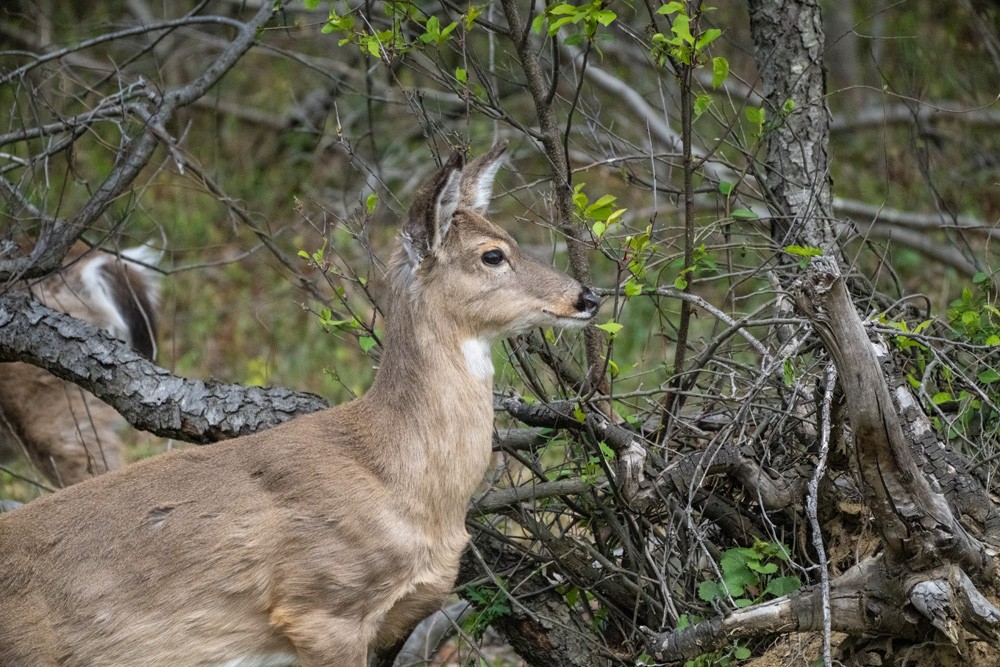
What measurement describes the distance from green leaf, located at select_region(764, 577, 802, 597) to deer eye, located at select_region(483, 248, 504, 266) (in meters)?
1.63

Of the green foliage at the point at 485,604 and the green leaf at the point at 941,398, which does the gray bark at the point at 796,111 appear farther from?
the green foliage at the point at 485,604

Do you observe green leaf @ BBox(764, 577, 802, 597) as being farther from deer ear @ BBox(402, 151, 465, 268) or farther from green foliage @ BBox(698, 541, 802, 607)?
deer ear @ BBox(402, 151, 465, 268)

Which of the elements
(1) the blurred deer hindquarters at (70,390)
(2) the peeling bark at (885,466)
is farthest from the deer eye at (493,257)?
(1) the blurred deer hindquarters at (70,390)

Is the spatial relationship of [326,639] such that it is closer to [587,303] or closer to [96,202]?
[587,303]

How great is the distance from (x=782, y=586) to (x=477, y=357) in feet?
4.86

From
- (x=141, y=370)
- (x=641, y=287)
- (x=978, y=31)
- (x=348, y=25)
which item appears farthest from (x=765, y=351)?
(x=978, y=31)

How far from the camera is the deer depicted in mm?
4207

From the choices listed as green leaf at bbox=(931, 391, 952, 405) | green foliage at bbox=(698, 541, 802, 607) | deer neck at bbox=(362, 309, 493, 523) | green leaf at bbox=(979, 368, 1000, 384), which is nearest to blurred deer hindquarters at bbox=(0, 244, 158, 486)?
deer neck at bbox=(362, 309, 493, 523)

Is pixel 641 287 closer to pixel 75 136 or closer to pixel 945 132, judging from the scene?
pixel 75 136

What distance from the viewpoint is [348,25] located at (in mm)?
4883

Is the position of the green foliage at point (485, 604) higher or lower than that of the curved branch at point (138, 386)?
lower

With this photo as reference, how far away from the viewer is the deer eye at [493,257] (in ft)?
14.7

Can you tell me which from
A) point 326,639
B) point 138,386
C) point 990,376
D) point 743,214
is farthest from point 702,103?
point 138,386

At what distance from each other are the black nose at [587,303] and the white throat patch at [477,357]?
39cm
